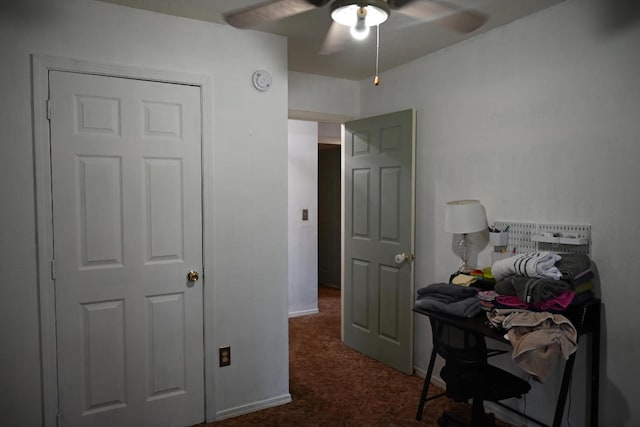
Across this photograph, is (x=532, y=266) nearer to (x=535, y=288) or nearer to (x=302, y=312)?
(x=535, y=288)

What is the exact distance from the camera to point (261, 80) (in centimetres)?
276

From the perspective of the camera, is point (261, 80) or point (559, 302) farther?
point (261, 80)

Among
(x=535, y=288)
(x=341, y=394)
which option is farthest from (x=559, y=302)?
(x=341, y=394)

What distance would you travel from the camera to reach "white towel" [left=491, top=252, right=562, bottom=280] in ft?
6.81

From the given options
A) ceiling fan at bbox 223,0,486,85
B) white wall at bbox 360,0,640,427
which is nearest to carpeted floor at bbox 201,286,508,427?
white wall at bbox 360,0,640,427

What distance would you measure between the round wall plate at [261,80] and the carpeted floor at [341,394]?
2.05m

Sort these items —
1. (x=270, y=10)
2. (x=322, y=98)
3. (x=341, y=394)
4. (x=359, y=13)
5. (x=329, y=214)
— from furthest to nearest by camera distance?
(x=329, y=214) → (x=322, y=98) → (x=341, y=394) → (x=270, y=10) → (x=359, y=13)

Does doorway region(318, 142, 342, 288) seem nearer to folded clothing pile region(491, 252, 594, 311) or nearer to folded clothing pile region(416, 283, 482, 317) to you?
folded clothing pile region(416, 283, 482, 317)

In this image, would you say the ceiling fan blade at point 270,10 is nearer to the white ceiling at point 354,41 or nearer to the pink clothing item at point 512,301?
the white ceiling at point 354,41

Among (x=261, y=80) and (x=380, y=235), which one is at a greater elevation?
(x=261, y=80)

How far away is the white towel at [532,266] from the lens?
81.7 inches

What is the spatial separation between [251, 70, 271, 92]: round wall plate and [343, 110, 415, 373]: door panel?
1096 mm

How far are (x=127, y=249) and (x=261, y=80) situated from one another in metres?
1.28

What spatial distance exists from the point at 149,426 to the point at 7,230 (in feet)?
4.34
